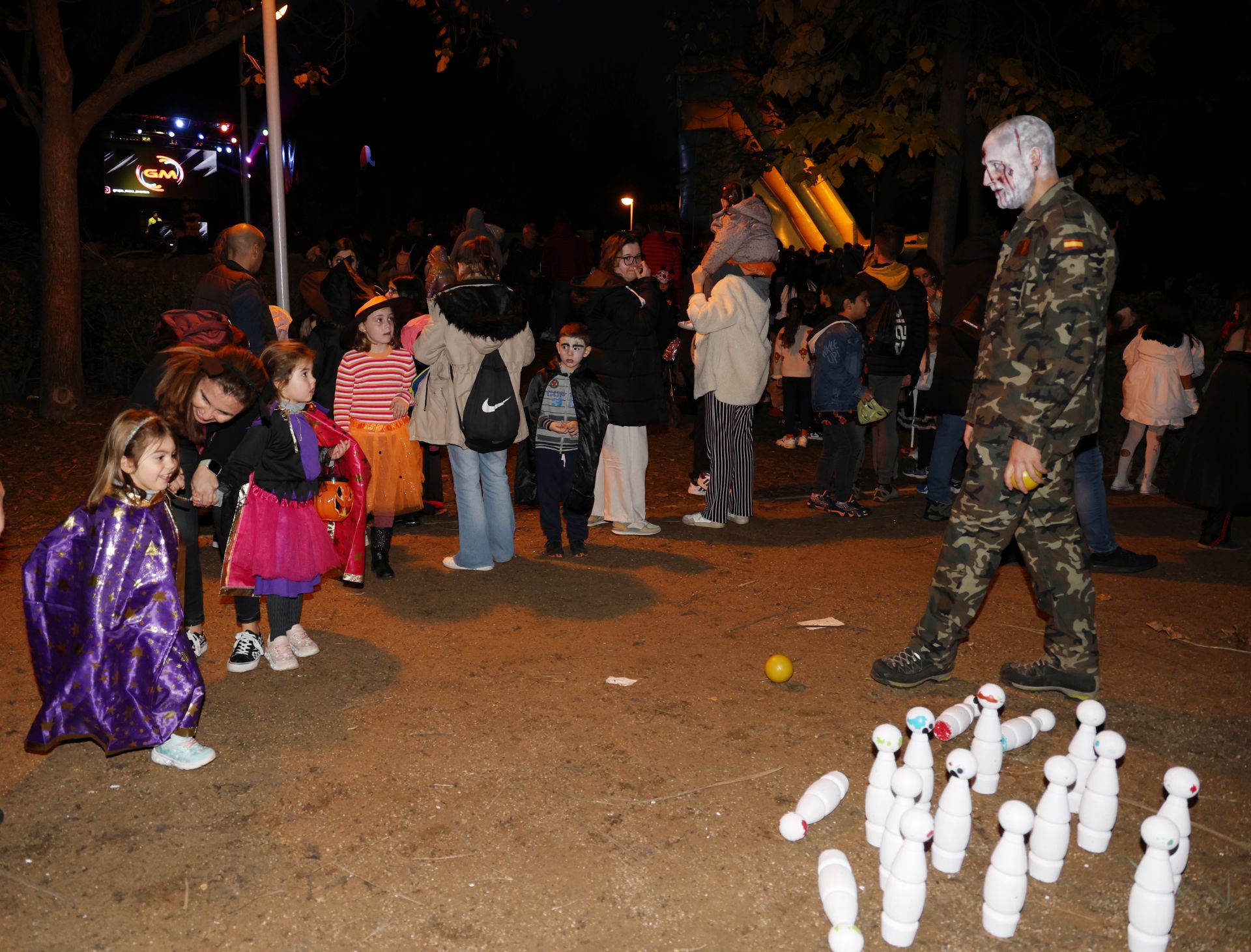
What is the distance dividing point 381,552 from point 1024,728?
4150 millimetres

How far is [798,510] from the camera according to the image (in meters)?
8.91

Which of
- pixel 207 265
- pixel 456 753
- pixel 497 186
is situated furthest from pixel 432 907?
pixel 497 186

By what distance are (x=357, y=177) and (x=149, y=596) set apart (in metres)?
39.3

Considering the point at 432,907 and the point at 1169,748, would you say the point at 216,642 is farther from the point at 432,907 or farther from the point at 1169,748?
the point at 1169,748

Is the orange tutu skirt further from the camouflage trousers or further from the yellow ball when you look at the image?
the camouflage trousers

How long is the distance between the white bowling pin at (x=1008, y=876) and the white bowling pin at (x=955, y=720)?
30.5 inches

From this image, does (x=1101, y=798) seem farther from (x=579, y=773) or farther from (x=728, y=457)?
(x=728, y=457)

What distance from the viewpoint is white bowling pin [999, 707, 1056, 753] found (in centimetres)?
428

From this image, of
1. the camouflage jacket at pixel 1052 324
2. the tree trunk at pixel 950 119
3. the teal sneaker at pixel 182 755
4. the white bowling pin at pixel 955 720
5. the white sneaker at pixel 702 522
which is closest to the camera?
the white bowling pin at pixel 955 720

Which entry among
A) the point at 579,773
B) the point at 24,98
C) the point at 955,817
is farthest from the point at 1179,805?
the point at 24,98

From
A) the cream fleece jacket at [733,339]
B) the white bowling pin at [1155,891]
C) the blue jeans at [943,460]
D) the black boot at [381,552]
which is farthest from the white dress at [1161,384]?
the white bowling pin at [1155,891]

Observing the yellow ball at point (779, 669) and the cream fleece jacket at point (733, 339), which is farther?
the cream fleece jacket at point (733, 339)

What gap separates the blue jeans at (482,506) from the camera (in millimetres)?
6980

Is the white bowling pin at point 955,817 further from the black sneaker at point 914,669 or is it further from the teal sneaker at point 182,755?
the teal sneaker at point 182,755
